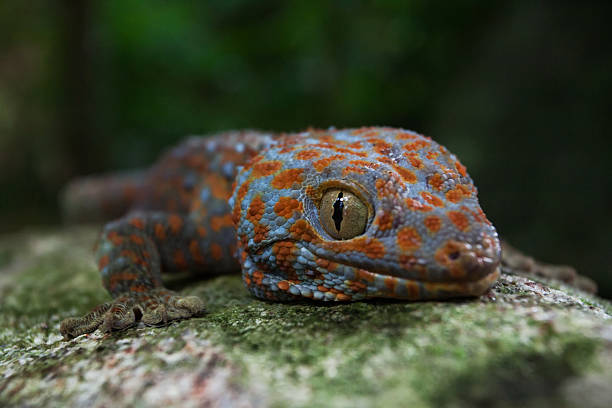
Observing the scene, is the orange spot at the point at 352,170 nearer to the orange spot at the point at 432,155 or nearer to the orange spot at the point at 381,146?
the orange spot at the point at 381,146

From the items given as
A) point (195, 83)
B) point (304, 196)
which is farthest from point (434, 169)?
point (195, 83)

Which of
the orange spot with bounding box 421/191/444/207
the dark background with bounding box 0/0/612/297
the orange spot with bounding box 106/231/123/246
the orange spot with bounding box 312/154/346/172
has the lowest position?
the orange spot with bounding box 106/231/123/246

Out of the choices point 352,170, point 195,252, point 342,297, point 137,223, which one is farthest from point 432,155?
point 137,223

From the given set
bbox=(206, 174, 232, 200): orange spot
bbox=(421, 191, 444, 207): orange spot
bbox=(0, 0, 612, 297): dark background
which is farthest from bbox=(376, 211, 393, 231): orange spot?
bbox=(0, 0, 612, 297): dark background

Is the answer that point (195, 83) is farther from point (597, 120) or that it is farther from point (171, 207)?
point (597, 120)

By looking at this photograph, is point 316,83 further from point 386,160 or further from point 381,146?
point 386,160

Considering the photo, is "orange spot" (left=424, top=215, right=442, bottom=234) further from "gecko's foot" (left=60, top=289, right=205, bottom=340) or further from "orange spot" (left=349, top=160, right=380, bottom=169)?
"gecko's foot" (left=60, top=289, right=205, bottom=340)

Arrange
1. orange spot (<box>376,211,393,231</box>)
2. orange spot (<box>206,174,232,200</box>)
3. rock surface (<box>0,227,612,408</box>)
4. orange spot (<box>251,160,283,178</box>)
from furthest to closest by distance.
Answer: orange spot (<box>206,174,232,200</box>) < orange spot (<box>251,160,283,178</box>) < orange spot (<box>376,211,393,231</box>) < rock surface (<box>0,227,612,408</box>)
